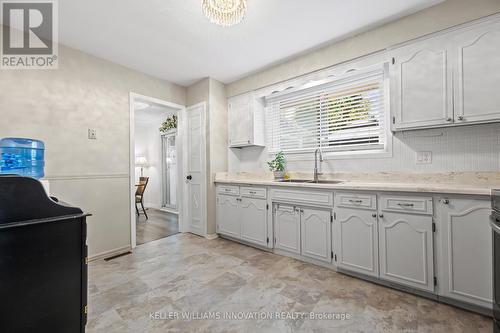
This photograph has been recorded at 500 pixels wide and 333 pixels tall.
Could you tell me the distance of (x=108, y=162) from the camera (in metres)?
2.90

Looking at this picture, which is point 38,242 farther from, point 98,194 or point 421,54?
point 421,54

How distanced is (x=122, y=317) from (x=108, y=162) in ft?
6.37

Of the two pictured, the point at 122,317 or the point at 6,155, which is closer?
the point at 122,317

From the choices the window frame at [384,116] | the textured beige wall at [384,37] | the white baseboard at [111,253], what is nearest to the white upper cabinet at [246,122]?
the textured beige wall at [384,37]

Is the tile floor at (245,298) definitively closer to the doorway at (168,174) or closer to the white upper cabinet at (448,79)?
the white upper cabinet at (448,79)

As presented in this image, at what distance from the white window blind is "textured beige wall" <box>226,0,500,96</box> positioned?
0.91 ft

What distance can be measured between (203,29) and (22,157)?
2.10 meters

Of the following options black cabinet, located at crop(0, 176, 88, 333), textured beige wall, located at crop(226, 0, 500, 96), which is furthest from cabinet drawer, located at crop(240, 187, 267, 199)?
black cabinet, located at crop(0, 176, 88, 333)

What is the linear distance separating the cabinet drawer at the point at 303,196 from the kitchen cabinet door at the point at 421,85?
3.07 feet

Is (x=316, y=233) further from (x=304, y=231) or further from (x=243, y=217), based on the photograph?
(x=243, y=217)

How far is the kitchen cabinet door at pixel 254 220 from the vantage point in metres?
2.86

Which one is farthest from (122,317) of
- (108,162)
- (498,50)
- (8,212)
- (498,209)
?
(498,50)

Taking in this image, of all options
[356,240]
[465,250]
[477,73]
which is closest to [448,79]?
[477,73]

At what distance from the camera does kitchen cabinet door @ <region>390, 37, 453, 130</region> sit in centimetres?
190
